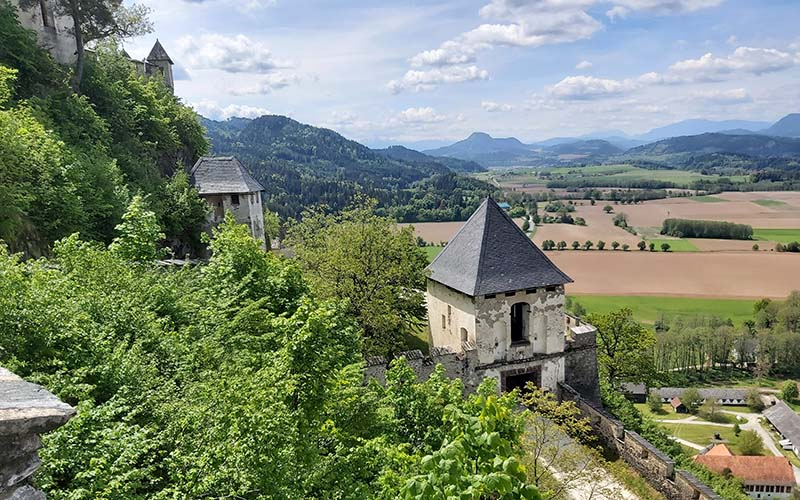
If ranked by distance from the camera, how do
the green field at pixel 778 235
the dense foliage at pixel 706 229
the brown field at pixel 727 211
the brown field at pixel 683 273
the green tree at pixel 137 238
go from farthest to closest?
1. the brown field at pixel 727 211
2. the dense foliage at pixel 706 229
3. the green field at pixel 778 235
4. the brown field at pixel 683 273
5. the green tree at pixel 137 238

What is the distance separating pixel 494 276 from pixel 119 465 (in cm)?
1474

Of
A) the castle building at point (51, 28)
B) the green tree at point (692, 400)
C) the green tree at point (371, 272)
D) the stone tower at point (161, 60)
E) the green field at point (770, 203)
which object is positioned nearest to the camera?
the green tree at point (371, 272)

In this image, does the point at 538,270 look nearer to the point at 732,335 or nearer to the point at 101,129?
the point at 101,129

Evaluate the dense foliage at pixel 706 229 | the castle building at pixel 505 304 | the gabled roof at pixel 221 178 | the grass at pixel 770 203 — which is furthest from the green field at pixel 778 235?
the gabled roof at pixel 221 178

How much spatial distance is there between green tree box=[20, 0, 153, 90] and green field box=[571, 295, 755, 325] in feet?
220

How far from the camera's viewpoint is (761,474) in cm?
5150

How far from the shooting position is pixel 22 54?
22.8 metres

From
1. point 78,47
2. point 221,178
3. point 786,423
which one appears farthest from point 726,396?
point 78,47

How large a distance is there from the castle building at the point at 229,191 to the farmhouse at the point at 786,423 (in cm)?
7190

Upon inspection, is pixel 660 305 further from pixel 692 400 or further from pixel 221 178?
pixel 221 178

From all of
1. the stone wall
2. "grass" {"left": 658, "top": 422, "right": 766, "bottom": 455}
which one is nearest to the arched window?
the stone wall

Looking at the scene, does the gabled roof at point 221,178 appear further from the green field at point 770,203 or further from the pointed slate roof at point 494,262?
the green field at point 770,203

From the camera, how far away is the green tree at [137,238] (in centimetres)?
1322

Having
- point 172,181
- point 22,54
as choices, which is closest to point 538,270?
point 172,181
